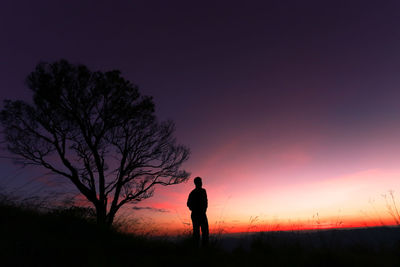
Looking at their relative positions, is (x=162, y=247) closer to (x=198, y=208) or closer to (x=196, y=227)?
(x=196, y=227)

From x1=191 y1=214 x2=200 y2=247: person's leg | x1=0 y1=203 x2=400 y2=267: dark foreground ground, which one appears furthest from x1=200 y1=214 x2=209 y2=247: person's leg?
x1=0 y1=203 x2=400 y2=267: dark foreground ground

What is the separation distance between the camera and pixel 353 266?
4.29m

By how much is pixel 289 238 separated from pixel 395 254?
226cm

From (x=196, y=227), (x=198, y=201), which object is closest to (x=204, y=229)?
(x=196, y=227)

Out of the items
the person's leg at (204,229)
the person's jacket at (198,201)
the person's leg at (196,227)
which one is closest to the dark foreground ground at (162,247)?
the person's leg at (204,229)

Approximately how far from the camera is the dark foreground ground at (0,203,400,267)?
13.6 ft

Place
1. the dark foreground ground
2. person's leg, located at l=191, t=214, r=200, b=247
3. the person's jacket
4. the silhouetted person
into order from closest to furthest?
1. the dark foreground ground
2. person's leg, located at l=191, t=214, r=200, b=247
3. the silhouetted person
4. the person's jacket

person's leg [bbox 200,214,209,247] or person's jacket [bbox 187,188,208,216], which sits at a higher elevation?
person's jacket [bbox 187,188,208,216]

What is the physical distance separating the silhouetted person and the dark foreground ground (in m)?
0.44

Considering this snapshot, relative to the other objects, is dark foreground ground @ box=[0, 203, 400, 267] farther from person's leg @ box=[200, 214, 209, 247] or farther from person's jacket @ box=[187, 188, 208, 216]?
person's jacket @ box=[187, 188, 208, 216]

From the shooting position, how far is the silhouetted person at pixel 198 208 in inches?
287

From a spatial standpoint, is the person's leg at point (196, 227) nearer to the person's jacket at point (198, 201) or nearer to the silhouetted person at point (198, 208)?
the silhouetted person at point (198, 208)

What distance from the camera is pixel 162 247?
568 centimetres

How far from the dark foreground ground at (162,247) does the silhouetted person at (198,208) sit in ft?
1.44
